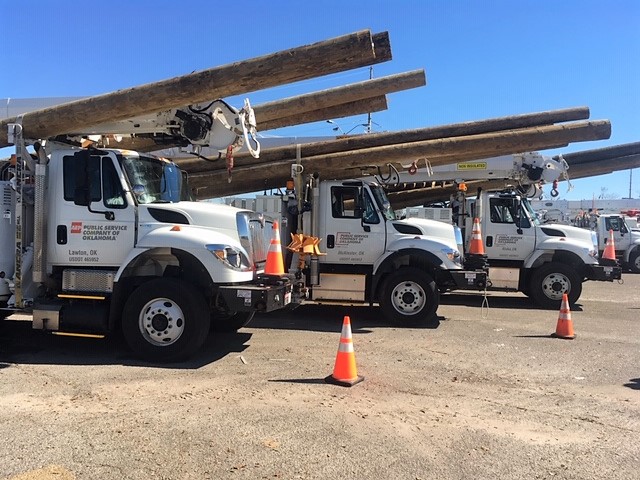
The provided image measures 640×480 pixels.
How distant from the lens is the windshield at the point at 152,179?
702 centimetres

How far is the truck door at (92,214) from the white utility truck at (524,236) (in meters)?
6.74

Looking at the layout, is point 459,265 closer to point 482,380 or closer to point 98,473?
point 482,380

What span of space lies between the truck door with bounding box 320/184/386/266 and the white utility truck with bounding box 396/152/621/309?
222 cm

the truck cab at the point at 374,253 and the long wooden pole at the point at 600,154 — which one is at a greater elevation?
the long wooden pole at the point at 600,154

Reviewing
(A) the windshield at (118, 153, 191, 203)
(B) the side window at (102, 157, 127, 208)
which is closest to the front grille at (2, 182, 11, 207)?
(B) the side window at (102, 157, 127, 208)

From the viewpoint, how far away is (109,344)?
763 cm

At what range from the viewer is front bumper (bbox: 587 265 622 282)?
466 inches

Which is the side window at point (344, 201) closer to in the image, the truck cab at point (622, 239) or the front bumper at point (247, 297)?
the front bumper at point (247, 297)

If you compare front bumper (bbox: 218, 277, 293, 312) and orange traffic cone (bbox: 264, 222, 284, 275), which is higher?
orange traffic cone (bbox: 264, 222, 284, 275)

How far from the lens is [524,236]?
12.3 meters

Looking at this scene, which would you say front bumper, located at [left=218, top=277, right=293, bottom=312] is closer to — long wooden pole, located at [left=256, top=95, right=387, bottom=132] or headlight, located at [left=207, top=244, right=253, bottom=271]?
headlight, located at [left=207, top=244, right=253, bottom=271]

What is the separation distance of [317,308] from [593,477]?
8138mm

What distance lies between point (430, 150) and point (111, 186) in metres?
5.85

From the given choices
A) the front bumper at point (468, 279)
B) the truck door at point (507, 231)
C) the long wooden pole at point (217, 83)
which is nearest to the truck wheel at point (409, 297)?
the front bumper at point (468, 279)
